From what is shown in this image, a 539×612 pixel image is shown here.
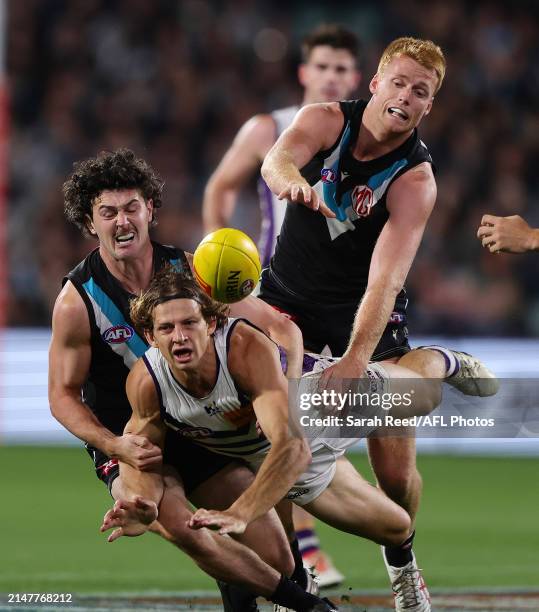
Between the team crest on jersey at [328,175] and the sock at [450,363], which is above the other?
the team crest on jersey at [328,175]

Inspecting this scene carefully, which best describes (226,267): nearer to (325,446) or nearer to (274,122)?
(325,446)

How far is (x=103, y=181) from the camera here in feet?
20.4

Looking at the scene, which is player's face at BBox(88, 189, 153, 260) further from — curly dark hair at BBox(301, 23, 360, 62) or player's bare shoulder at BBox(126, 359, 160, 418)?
curly dark hair at BBox(301, 23, 360, 62)

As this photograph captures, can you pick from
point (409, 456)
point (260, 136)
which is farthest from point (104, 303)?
point (260, 136)

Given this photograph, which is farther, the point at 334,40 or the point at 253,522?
the point at 334,40

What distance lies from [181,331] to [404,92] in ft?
4.76

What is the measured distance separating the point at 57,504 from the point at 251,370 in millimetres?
5482

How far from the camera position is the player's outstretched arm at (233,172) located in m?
8.01

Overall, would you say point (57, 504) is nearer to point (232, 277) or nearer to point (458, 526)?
point (458, 526)

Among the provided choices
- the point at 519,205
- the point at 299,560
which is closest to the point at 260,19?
the point at 519,205

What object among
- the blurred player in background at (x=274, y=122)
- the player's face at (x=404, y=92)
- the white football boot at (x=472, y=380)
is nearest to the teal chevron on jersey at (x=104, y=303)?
the player's face at (x=404, y=92)

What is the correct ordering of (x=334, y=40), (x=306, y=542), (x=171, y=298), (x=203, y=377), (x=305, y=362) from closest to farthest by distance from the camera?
(x=171, y=298) → (x=203, y=377) → (x=305, y=362) → (x=306, y=542) → (x=334, y=40)

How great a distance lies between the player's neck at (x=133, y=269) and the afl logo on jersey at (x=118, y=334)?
168 mm

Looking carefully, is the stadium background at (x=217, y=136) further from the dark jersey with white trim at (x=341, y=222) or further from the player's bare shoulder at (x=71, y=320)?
the player's bare shoulder at (x=71, y=320)
